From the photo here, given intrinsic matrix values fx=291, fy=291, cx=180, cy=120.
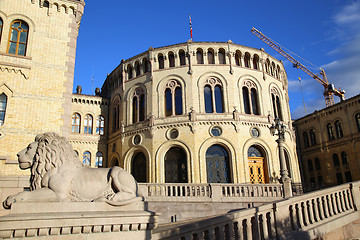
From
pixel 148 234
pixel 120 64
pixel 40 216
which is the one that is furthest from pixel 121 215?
pixel 120 64

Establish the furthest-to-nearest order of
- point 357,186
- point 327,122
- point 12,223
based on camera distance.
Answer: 1. point 327,122
2. point 357,186
3. point 12,223

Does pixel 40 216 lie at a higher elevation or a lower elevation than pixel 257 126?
lower

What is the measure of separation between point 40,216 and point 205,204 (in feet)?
43.8

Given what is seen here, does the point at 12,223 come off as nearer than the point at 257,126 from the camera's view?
Yes

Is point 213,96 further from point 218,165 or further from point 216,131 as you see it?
point 218,165

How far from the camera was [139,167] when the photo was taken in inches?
1104

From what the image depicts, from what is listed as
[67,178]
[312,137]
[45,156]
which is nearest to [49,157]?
[45,156]

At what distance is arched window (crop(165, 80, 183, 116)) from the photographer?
2783 cm

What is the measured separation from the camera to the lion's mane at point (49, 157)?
5.47 meters

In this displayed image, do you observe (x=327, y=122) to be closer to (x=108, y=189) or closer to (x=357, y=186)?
(x=357, y=186)

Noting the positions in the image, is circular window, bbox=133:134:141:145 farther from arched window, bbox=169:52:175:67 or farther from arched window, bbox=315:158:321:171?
arched window, bbox=315:158:321:171

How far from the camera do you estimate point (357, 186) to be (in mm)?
10805

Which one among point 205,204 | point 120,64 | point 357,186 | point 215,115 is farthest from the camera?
point 120,64

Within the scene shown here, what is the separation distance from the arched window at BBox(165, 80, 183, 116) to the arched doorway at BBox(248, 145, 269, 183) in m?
7.70
